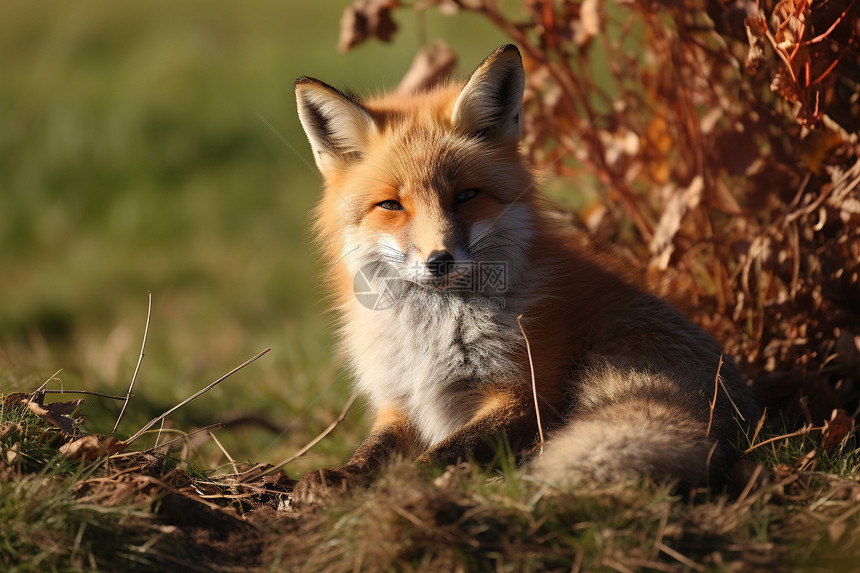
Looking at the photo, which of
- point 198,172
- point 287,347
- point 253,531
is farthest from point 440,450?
point 198,172

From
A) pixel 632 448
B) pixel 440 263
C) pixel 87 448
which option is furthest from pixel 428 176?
pixel 87 448

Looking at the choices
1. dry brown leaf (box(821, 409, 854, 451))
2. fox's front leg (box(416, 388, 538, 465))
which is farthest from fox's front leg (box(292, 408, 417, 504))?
dry brown leaf (box(821, 409, 854, 451))

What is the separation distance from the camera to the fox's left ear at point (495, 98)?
273cm

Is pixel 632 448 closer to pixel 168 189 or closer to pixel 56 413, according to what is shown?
pixel 56 413

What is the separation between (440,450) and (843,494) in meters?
1.31

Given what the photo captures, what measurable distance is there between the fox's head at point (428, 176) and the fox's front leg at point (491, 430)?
47 centimetres

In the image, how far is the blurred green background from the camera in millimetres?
6895

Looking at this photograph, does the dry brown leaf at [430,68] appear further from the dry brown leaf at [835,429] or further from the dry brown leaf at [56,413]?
the dry brown leaf at [835,429]

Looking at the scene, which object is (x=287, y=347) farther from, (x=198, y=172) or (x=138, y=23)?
(x=138, y=23)

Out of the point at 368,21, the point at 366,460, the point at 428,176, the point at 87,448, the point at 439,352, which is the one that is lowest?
the point at 366,460

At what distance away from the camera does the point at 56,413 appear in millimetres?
2682

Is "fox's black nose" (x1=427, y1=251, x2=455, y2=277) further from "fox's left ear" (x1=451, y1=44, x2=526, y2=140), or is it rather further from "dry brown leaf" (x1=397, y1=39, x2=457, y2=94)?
"dry brown leaf" (x1=397, y1=39, x2=457, y2=94)

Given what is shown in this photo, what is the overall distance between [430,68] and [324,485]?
2697 millimetres

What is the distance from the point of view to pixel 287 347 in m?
5.40
